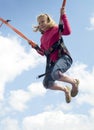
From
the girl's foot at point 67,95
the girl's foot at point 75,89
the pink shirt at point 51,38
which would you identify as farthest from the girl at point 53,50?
the girl's foot at point 67,95

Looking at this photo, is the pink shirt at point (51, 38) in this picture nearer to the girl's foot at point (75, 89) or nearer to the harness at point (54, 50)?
the harness at point (54, 50)

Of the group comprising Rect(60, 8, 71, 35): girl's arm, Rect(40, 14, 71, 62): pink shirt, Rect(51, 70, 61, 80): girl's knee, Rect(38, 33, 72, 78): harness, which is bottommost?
Rect(51, 70, 61, 80): girl's knee

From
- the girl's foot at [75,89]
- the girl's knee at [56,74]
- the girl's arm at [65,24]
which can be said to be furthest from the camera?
the girl's foot at [75,89]

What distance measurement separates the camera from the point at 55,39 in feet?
42.5

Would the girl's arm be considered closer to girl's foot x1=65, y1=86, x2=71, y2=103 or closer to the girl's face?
the girl's face

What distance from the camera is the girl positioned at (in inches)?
499

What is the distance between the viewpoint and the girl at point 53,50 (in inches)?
499

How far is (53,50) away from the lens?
12836 mm

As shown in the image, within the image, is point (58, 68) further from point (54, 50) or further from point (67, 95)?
point (67, 95)

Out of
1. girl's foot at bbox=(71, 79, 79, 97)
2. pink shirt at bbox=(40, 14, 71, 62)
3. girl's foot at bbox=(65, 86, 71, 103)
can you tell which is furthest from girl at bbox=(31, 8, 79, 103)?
girl's foot at bbox=(65, 86, 71, 103)

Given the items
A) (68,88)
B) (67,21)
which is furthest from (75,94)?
(67,21)

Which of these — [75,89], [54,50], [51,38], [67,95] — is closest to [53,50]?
[54,50]

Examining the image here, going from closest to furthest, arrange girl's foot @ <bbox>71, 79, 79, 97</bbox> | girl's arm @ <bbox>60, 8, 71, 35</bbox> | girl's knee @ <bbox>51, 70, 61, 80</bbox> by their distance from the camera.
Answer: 1. girl's arm @ <bbox>60, 8, 71, 35</bbox>
2. girl's knee @ <bbox>51, 70, 61, 80</bbox>
3. girl's foot @ <bbox>71, 79, 79, 97</bbox>

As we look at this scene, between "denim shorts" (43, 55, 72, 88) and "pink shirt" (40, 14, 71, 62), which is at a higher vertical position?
"pink shirt" (40, 14, 71, 62)
